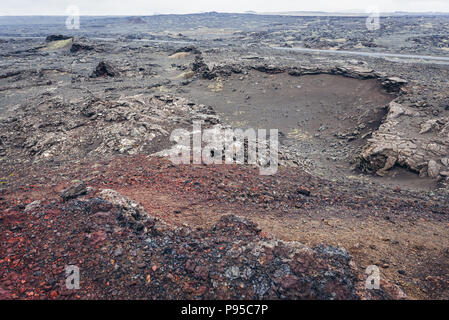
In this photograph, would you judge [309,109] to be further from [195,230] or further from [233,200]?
[195,230]

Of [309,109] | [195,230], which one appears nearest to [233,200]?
[195,230]

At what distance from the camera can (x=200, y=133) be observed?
1011 cm

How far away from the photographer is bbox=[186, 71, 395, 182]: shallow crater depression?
11.5 metres

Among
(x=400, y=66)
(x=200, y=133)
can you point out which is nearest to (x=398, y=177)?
(x=200, y=133)

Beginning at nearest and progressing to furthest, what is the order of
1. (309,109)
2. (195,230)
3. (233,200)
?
1. (195,230)
2. (233,200)
3. (309,109)

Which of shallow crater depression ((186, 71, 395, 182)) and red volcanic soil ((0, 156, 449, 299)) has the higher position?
shallow crater depression ((186, 71, 395, 182))

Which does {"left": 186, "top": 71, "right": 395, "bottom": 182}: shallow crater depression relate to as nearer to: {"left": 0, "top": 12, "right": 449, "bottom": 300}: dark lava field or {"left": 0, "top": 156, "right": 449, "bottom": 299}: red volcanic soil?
{"left": 0, "top": 12, "right": 449, "bottom": 300}: dark lava field

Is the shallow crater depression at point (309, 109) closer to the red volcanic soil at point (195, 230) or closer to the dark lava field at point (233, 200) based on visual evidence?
the dark lava field at point (233, 200)

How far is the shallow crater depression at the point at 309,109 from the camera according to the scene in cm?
1152

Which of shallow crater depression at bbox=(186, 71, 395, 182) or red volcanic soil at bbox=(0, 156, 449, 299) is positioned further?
shallow crater depression at bbox=(186, 71, 395, 182)

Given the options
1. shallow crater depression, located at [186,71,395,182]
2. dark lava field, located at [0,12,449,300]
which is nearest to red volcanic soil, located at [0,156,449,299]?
dark lava field, located at [0,12,449,300]

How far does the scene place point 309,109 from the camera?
1578cm

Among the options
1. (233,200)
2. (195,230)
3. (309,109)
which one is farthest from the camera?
(309,109)
